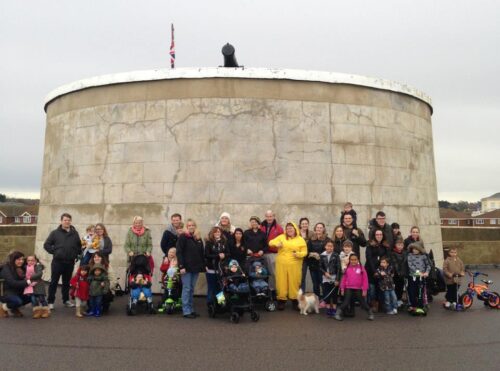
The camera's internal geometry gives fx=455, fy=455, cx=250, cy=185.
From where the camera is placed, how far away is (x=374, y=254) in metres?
7.84

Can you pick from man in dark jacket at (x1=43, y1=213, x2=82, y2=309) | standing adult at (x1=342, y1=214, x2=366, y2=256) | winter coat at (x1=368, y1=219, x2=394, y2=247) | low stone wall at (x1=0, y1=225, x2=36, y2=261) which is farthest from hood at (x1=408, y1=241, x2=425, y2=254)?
low stone wall at (x1=0, y1=225, x2=36, y2=261)

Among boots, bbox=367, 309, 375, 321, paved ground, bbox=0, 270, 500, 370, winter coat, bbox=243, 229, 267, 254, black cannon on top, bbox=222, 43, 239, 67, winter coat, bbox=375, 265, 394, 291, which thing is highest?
black cannon on top, bbox=222, 43, 239, 67

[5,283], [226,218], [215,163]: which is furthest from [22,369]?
[215,163]

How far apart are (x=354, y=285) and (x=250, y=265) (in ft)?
5.74

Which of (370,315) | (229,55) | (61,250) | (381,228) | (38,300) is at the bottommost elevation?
(370,315)

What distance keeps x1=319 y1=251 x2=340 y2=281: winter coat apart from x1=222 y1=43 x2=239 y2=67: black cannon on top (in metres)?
6.16

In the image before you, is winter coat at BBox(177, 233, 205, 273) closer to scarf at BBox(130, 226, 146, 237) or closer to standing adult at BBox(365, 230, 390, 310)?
scarf at BBox(130, 226, 146, 237)

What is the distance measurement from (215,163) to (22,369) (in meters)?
5.52

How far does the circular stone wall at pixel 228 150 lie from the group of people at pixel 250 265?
133 centimetres

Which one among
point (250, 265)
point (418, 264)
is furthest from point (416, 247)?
point (250, 265)

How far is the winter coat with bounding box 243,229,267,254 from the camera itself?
806 cm

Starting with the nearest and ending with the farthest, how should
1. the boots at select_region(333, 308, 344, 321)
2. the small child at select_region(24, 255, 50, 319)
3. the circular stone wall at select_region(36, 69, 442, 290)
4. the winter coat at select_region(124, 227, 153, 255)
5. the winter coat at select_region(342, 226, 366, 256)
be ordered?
the boots at select_region(333, 308, 344, 321) → the small child at select_region(24, 255, 50, 319) → the winter coat at select_region(124, 227, 153, 255) → the winter coat at select_region(342, 226, 366, 256) → the circular stone wall at select_region(36, 69, 442, 290)

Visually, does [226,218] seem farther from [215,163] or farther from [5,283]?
[5,283]

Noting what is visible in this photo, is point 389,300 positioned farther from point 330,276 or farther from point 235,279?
point 235,279
